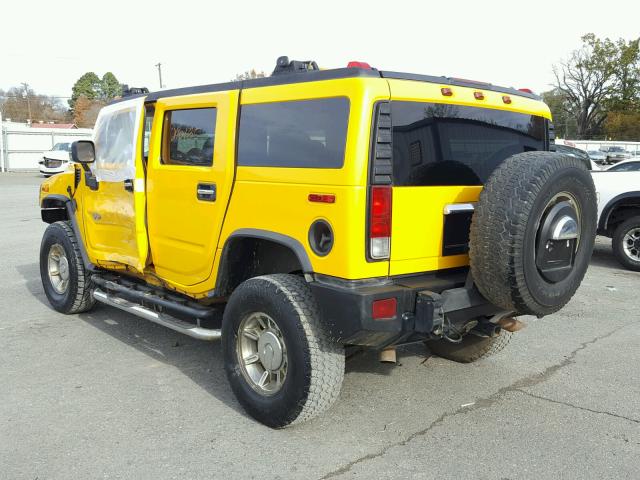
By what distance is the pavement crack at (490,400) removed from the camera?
324 cm

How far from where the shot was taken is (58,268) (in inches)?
241

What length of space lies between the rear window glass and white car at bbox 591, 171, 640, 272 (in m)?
5.39

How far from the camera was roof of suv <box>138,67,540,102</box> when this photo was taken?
3.16m

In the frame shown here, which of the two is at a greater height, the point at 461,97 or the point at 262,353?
the point at 461,97

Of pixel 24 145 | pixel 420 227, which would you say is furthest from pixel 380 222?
pixel 24 145

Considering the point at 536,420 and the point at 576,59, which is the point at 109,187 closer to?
the point at 536,420

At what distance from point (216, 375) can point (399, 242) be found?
194 cm

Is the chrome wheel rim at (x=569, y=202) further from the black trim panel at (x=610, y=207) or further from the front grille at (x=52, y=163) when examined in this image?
the front grille at (x=52, y=163)

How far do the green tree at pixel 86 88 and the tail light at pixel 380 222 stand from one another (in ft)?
365

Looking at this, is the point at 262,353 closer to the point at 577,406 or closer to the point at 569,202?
the point at 569,202

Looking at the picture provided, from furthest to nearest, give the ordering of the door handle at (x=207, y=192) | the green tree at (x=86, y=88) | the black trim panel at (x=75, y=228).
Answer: the green tree at (x=86, y=88), the black trim panel at (x=75, y=228), the door handle at (x=207, y=192)

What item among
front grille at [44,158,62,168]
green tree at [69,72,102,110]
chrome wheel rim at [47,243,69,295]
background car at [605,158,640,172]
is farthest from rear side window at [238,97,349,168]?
green tree at [69,72,102,110]

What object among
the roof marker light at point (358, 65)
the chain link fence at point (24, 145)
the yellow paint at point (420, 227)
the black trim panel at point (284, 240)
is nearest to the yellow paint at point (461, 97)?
the roof marker light at point (358, 65)

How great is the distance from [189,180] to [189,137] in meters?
0.33
